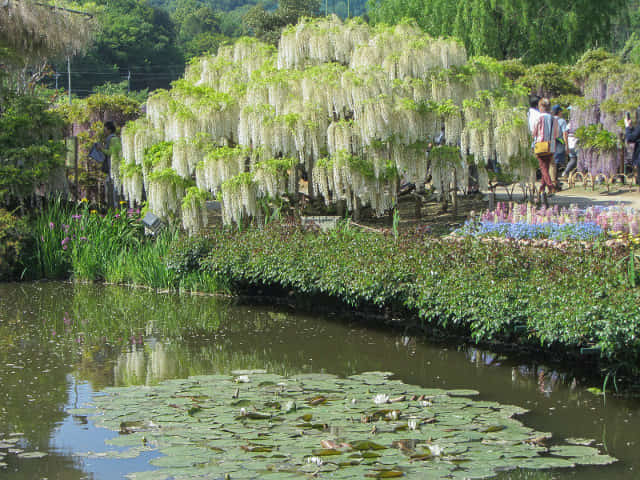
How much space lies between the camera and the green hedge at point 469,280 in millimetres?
6508

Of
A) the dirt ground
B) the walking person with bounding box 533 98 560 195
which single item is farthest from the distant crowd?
the dirt ground

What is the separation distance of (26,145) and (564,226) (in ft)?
31.1

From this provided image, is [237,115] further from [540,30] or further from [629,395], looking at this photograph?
[540,30]

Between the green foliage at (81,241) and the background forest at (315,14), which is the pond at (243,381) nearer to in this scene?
A: the green foliage at (81,241)

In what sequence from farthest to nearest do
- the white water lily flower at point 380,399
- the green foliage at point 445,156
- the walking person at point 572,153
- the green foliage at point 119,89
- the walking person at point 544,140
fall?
the green foliage at point 119,89
the walking person at point 572,153
the walking person at point 544,140
the green foliage at point 445,156
the white water lily flower at point 380,399

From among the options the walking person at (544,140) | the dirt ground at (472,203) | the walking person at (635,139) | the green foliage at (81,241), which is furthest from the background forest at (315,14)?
the walking person at (635,139)

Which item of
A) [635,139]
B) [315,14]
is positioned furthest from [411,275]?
[315,14]

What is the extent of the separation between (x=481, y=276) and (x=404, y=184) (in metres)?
6.14

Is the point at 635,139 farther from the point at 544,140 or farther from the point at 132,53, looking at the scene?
the point at 132,53

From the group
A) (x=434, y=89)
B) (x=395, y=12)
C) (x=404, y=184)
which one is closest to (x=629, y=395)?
(x=434, y=89)

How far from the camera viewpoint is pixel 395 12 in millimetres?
35094

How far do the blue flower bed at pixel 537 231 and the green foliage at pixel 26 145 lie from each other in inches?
297

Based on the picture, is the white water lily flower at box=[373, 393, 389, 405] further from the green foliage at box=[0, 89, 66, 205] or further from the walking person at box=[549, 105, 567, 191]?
the walking person at box=[549, 105, 567, 191]

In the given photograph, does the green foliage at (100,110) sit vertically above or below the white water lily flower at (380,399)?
above
